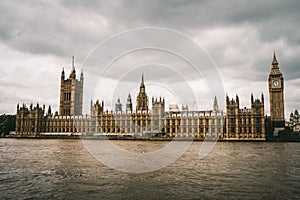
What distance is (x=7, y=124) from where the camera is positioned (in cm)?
11819

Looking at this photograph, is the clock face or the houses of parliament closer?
the houses of parliament

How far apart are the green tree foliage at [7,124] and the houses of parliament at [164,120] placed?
6272 millimetres

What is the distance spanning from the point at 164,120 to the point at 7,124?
70019 millimetres

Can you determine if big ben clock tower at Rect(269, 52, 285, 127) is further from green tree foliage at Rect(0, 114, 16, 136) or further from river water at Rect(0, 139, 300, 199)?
green tree foliage at Rect(0, 114, 16, 136)

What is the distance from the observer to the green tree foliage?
4557 inches

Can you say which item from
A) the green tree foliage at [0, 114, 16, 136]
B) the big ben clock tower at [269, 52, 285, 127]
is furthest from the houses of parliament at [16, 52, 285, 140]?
the green tree foliage at [0, 114, 16, 136]

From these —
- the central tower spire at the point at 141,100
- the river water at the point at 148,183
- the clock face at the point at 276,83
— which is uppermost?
the clock face at the point at 276,83

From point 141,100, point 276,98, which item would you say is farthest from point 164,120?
point 276,98

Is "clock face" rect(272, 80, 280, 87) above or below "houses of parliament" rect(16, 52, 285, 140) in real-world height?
above

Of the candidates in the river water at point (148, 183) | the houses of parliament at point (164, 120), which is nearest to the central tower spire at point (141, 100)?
the houses of parliament at point (164, 120)

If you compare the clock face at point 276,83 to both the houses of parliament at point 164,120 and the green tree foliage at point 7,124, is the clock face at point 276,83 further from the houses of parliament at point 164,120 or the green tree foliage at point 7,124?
the green tree foliage at point 7,124

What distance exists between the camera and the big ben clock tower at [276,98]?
99.9 m

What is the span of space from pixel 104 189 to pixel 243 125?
8018 cm

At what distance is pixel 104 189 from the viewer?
16.3m
